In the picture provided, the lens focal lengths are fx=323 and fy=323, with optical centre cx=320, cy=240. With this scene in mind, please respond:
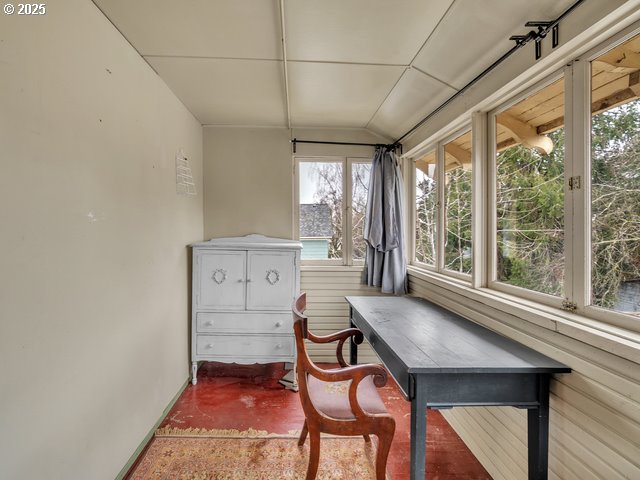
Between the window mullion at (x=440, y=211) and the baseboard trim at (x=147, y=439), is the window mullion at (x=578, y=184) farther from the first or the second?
the baseboard trim at (x=147, y=439)

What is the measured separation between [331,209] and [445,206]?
1.17 meters

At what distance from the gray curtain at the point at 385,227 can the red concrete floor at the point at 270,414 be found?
94 cm

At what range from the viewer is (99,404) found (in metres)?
1.52

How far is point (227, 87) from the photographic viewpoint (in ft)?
7.68

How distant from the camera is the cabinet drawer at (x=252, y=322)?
2736 millimetres

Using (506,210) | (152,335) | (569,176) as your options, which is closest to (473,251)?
(506,210)

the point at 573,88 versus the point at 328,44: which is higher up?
the point at 328,44

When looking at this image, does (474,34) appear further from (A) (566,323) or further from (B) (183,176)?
(B) (183,176)

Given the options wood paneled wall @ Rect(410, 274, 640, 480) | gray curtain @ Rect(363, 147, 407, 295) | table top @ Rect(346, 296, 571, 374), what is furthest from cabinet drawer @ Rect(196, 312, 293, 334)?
wood paneled wall @ Rect(410, 274, 640, 480)

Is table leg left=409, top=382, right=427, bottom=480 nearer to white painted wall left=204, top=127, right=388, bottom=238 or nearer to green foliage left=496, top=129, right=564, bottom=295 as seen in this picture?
green foliage left=496, top=129, right=564, bottom=295

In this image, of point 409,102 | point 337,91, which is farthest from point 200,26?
point 409,102

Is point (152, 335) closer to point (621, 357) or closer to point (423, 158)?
point (621, 357)

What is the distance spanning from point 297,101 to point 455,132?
1.24 meters

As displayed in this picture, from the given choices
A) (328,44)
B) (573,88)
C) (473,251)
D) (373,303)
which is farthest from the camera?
(373,303)
